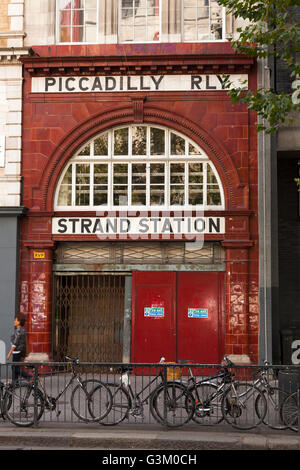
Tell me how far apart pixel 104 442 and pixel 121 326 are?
6.92 metres

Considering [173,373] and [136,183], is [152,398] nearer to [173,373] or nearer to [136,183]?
[173,373]

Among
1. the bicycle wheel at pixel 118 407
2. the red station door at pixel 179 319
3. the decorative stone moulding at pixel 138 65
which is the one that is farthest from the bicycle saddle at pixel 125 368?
the decorative stone moulding at pixel 138 65

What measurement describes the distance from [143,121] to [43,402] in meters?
8.37

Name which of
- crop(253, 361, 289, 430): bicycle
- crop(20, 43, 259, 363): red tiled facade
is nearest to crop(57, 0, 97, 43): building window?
crop(20, 43, 259, 363): red tiled facade

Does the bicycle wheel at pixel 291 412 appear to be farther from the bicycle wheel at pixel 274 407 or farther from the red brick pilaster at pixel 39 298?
the red brick pilaster at pixel 39 298

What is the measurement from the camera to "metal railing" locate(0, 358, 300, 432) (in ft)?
32.1

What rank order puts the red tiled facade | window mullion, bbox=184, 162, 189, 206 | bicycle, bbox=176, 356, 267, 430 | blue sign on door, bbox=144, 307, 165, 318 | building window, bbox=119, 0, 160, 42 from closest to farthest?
bicycle, bbox=176, 356, 267, 430, the red tiled facade, blue sign on door, bbox=144, 307, 165, 318, window mullion, bbox=184, 162, 189, 206, building window, bbox=119, 0, 160, 42

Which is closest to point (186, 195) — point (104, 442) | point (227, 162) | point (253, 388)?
point (227, 162)

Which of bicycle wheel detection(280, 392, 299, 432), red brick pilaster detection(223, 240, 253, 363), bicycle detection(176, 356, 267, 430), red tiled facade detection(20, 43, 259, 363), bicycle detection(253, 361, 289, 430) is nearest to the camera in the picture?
bicycle wheel detection(280, 392, 299, 432)

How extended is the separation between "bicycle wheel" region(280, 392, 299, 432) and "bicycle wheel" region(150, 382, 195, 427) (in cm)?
143

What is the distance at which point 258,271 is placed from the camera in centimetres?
1531

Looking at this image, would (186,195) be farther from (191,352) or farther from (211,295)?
(191,352)

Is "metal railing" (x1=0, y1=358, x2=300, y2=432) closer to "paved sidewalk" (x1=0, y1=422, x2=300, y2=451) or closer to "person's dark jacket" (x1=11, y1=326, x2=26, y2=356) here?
"paved sidewalk" (x1=0, y1=422, x2=300, y2=451)

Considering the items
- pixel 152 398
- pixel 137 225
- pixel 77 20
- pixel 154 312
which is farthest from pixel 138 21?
pixel 152 398
